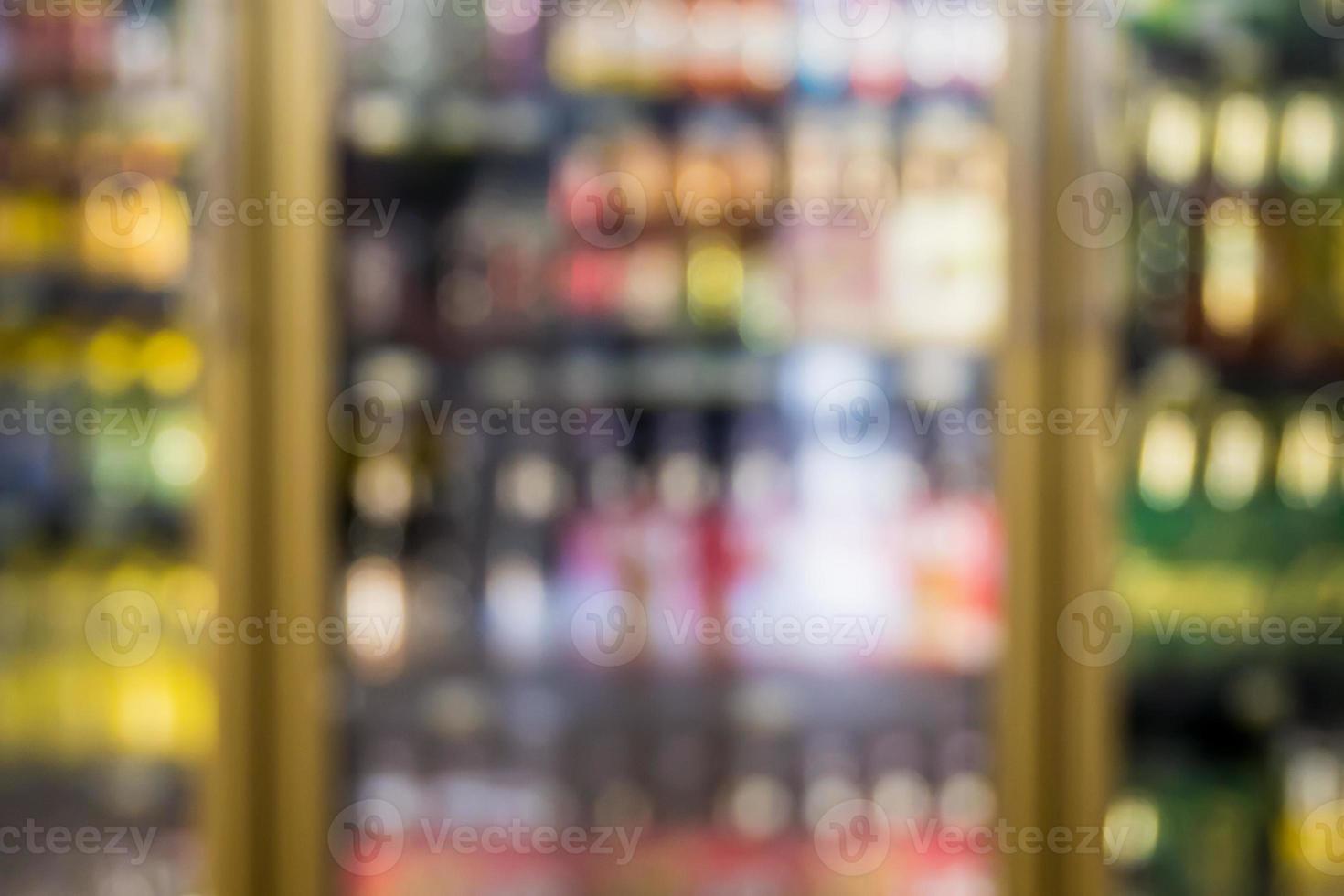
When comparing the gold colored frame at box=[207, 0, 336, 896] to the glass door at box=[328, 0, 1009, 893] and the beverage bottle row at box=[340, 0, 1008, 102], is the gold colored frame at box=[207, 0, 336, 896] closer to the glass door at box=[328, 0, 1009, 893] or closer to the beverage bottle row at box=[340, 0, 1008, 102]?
the glass door at box=[328, 0, 1009, 893]

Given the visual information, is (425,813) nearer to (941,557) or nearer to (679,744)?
(679,744)

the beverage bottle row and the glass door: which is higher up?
Result: the beverage bottle row

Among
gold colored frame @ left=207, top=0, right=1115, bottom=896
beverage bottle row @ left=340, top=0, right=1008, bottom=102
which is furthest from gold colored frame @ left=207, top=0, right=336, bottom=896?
beverage bottle row @ left=340, top=0, right=1008, bottom=102

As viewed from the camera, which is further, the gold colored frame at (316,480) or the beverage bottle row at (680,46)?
the beverage bottle row at (680,46)

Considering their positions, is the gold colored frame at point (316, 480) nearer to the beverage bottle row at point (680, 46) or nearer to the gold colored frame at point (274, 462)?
the gold colored frame at point (274, 462)

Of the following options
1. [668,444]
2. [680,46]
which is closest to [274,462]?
[668,444]

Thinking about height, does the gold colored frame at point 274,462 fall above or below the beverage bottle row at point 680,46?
below

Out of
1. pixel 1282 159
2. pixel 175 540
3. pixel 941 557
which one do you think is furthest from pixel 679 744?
pixel 1282 159

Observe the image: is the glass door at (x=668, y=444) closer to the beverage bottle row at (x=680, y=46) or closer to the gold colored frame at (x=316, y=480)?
the beverage bottle row at (x=680, y=46)

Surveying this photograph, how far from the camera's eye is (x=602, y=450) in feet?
5.52

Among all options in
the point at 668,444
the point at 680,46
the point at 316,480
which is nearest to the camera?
the point at 316,480

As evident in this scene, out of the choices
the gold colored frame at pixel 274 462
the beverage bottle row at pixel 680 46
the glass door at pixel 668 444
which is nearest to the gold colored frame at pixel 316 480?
the gold colored frame at pixel 274 462

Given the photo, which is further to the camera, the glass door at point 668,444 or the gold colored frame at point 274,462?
the glass door at point 668,444

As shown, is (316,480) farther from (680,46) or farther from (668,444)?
(680,46)
